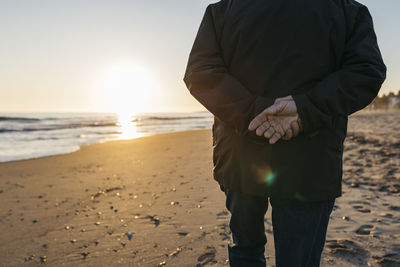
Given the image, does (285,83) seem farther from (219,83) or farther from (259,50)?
(219,83)

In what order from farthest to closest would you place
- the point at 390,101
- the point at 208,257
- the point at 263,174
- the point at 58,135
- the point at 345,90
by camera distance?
1. the point at 390,101
2. the point at 58,135
3. the point at 208,257
4. the point at 263,174
5. the point at 345,90

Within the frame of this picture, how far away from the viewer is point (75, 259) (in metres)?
2.51

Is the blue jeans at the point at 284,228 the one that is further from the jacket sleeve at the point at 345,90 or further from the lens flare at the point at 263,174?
the jacket sleeve at the point at 345,90

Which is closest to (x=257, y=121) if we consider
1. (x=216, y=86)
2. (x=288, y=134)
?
(x=288, y=134)

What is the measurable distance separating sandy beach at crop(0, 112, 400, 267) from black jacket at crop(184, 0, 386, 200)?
1.40 metres

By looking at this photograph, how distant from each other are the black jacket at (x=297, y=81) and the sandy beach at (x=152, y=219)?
140 centimetres

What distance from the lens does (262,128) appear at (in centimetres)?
124

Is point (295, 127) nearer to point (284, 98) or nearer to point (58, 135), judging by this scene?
point (284, 98)

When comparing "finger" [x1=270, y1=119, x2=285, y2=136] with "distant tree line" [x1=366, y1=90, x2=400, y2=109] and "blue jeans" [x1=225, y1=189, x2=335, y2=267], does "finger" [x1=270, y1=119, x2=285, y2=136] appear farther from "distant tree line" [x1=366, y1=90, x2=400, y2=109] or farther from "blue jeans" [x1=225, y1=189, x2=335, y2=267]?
"distant tree line" [x1=366, y1=90, x2=400, y2=109]

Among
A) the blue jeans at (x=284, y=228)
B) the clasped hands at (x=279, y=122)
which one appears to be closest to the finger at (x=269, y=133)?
the clasped hands at (x=279, y=122)

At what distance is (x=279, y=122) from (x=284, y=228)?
549 mm

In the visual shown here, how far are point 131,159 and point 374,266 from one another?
6.34 metres

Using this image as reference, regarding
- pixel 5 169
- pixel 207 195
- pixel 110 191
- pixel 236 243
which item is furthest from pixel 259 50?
pixel 5 169

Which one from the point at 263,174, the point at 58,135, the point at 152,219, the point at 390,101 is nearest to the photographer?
the point at 263,174
